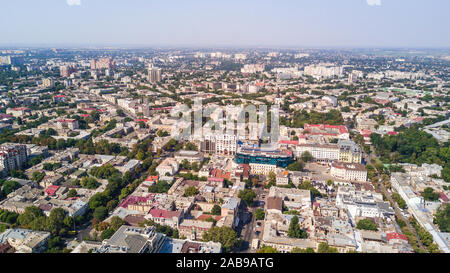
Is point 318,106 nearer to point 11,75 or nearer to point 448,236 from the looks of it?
point 448,236

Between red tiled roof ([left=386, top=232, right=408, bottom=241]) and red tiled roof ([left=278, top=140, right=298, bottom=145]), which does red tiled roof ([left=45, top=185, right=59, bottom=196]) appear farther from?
red tiled roof ([left=386, top=232, right=408, bottom=241])

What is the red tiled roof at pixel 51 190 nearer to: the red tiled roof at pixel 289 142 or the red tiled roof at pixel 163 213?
the red tiled roof at pixel 163 213

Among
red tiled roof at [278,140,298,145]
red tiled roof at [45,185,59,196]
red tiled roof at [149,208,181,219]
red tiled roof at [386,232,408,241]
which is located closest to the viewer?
red tiled roof at [386,232,408,241]

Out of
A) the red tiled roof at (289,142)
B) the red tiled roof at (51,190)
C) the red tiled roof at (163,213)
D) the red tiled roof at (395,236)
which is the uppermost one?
the red tiled roof at (289,142)

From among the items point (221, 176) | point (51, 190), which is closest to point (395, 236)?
point (221, 176)

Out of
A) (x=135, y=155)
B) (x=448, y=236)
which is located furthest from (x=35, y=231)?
(x=448, y=236)

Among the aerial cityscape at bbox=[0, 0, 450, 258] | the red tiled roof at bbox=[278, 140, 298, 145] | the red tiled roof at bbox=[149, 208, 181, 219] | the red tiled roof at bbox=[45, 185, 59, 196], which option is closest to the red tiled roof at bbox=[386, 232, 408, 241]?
the aerial cityscape at bbox=[0, 0, 450, 258]

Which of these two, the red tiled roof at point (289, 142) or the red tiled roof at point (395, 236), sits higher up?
the red tiled roof at point (289, 142)

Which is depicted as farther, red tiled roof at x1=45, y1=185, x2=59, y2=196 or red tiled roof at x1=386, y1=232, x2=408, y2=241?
red tiled roof at x1=45, y1=185, x2=59, y2=196

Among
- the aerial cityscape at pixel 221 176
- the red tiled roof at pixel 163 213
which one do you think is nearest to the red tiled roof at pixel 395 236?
the aerial cityscape at pixel 221 176

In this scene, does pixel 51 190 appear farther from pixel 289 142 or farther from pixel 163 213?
pixel 289 142

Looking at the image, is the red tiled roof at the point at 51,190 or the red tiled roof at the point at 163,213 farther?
the red tiled roof at the point at 51,190
